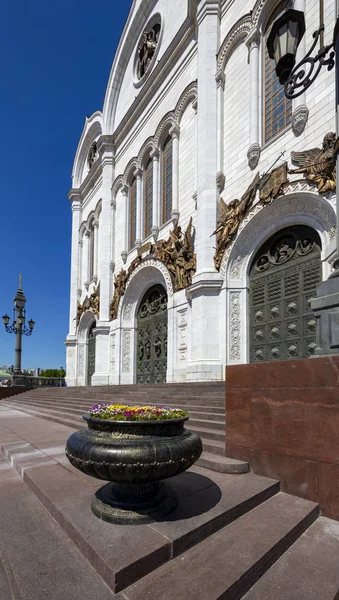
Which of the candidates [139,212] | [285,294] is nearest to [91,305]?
[139,212]

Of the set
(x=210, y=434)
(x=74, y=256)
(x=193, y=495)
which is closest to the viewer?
(x=193, y=495)

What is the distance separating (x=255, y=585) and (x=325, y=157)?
8646 millimetres

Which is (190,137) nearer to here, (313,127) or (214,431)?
(313,127)

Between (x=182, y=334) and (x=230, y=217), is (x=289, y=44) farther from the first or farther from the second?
(x=182, y=334)

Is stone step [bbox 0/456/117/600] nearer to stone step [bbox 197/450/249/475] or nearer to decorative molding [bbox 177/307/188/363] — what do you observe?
stone step [bbox 197/450/249/475]

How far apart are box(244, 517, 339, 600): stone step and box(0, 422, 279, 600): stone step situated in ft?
1.76

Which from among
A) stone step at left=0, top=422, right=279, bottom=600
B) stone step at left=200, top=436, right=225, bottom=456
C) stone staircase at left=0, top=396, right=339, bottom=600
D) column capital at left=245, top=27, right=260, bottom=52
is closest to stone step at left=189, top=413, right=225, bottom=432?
stone step at left=200, top=436, right=225, bottom=456

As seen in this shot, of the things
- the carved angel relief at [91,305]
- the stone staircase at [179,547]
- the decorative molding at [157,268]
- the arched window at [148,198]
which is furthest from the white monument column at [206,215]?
the carved angel relief at [91,305]

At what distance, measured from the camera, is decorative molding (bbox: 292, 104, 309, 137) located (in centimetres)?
941

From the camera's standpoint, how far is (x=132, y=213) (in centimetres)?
1931

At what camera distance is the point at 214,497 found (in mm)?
3496

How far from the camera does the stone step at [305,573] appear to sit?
2.37 meters

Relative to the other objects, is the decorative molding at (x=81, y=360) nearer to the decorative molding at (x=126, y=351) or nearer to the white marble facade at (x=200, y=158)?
the white marble facade at (x=200, y=158)

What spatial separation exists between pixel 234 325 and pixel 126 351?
819 centimetres
